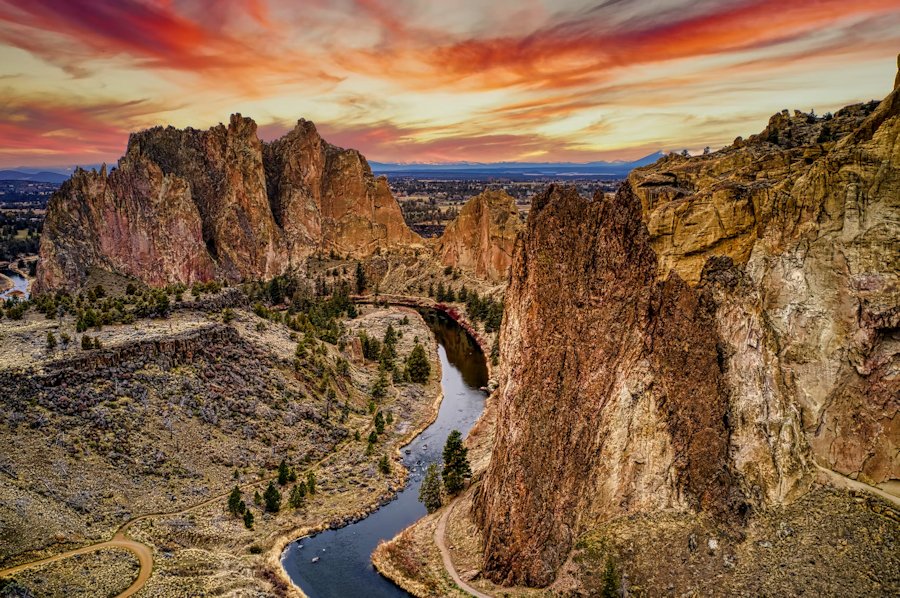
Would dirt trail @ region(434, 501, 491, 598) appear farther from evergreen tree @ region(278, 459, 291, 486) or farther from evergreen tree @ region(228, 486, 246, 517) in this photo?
evergreen tree @ region(228, 486, 246, 517)

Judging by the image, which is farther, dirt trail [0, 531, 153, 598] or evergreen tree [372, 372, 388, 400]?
evergreen tree [372, 372, 388, 400]

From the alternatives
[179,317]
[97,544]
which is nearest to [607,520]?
[97,544]

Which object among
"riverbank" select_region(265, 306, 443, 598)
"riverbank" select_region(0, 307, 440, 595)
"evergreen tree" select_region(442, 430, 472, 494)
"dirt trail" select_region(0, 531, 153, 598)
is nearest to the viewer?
"dirt trail" select_region(0, 531, 153, 598)

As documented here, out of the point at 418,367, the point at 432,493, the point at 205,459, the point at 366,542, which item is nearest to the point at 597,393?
the point at 432,493

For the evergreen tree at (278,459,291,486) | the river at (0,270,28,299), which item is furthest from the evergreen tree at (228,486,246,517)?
the river at (0,270,28,299)

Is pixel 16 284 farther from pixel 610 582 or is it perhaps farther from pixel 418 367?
pixel 610 582

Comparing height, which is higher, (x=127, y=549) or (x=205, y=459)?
(x=205, y=459)

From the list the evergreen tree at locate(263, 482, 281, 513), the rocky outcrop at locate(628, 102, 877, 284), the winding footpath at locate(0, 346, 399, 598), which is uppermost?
the rocky outcrop at locate(628, 102, 877, 284)
